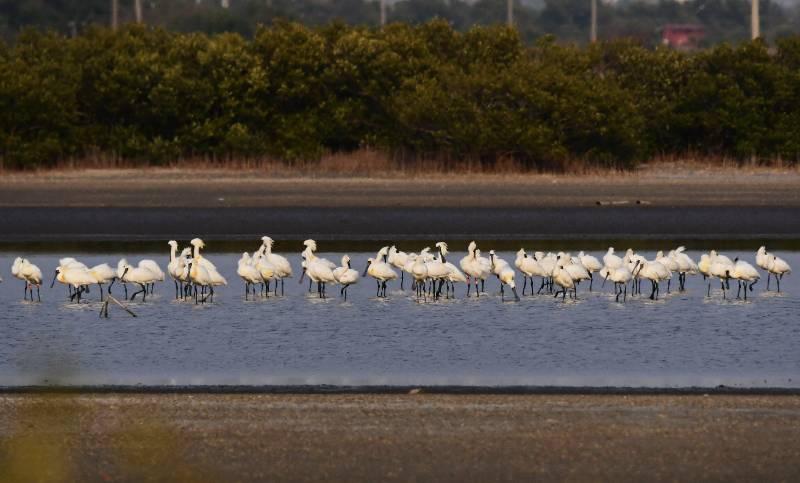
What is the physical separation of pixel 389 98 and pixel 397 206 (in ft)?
36.3

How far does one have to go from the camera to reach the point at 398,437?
10688mm

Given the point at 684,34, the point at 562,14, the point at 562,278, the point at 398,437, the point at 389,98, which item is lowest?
the point at 398,437

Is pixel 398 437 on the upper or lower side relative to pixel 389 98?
lower

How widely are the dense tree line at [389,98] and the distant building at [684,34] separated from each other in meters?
89.2

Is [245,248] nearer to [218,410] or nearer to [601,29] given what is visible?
[218,410]

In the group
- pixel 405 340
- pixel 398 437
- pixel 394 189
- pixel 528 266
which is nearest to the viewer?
pixel 398 437

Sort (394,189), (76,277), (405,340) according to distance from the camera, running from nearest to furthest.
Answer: (405,340) < (76,277) < (394,189)

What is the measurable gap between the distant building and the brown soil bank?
317 ft

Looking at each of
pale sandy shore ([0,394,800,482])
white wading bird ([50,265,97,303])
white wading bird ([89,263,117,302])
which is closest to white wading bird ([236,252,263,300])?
white wading bird ([89,263,117,302])

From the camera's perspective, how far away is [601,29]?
462ft

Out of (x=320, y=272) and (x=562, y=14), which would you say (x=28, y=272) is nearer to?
(x=320, y=272)

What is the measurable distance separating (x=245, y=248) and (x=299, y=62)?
17.6m

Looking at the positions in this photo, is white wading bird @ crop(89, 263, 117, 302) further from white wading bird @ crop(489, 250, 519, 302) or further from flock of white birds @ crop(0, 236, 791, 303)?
white wading bird @ crop(489, 250, 519, 302)

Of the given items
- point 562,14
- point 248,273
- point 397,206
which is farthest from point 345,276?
point 562,14
